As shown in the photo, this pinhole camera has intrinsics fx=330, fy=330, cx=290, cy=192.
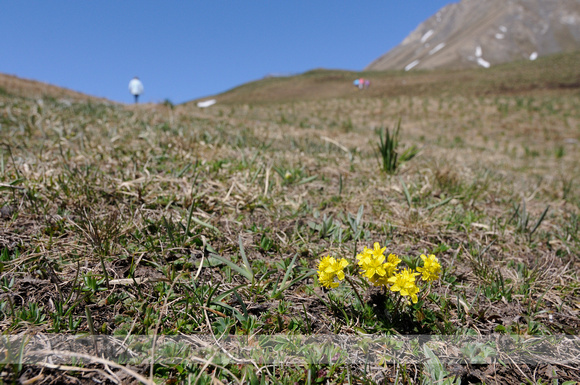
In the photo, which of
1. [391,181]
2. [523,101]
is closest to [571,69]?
[523,101]

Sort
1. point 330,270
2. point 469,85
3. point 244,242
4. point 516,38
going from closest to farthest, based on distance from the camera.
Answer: point 330,270 < point 244,242 < point 469,85 < point 516,38

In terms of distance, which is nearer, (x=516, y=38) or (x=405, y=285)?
(x=405, y=285)

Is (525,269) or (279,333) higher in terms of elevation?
(279,333)

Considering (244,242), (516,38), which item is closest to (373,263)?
(244,242)

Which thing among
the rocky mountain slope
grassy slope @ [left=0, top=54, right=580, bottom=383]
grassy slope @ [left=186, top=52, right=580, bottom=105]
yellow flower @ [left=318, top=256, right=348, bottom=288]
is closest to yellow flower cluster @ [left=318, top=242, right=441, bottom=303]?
yellow flower @ [left=318, top=256, right=348, bottom=288]

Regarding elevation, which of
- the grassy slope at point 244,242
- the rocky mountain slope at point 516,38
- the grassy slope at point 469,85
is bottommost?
the grassy slope at point 244,242

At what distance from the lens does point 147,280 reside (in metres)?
1.46

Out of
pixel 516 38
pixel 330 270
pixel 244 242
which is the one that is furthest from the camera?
pixel 516 38

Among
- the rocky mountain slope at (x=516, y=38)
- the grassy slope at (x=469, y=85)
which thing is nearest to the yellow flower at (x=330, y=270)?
the grassy slope at (x=469, y=85)

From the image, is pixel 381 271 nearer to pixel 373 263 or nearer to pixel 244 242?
pixel 373 263

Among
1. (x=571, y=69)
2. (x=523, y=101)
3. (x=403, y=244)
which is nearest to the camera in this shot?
(x=403, y=244)

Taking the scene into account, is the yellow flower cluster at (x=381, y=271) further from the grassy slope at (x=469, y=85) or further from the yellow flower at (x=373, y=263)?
the grassy slope at (x=469, y=85)

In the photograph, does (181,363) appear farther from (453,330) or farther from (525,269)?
(525,269)

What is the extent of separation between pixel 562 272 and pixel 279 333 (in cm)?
165
